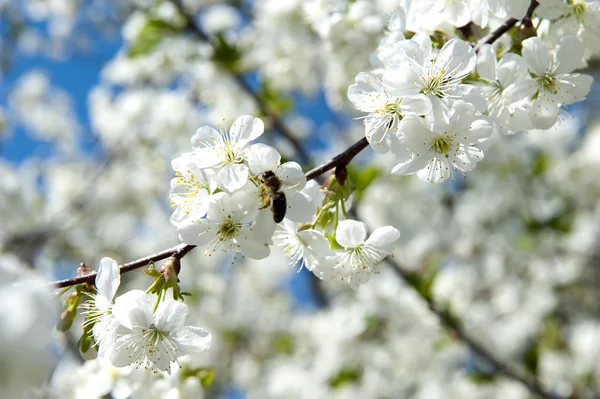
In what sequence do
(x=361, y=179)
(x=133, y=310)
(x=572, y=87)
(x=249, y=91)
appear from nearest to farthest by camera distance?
(x=133, y=310), (x=572, y=87), (x=361, y=179), (x=249, y=91)

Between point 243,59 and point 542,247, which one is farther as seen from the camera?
point 542,247

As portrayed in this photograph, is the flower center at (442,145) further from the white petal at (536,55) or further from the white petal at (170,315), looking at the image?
the white petal at (170,315)

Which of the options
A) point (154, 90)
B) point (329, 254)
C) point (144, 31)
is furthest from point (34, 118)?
point (329, 254)

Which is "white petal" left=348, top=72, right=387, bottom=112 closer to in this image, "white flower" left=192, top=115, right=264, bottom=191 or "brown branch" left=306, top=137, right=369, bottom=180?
"brown branch" left=306, top=137, right=369, bottom=180

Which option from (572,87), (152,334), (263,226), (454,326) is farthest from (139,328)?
(454,326)

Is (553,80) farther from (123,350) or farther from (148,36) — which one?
(148,36)

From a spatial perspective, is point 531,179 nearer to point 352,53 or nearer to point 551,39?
point 352,53

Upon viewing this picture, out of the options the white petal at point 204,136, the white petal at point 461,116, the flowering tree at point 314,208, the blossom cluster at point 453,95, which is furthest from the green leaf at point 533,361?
the white petal at point 204,136
